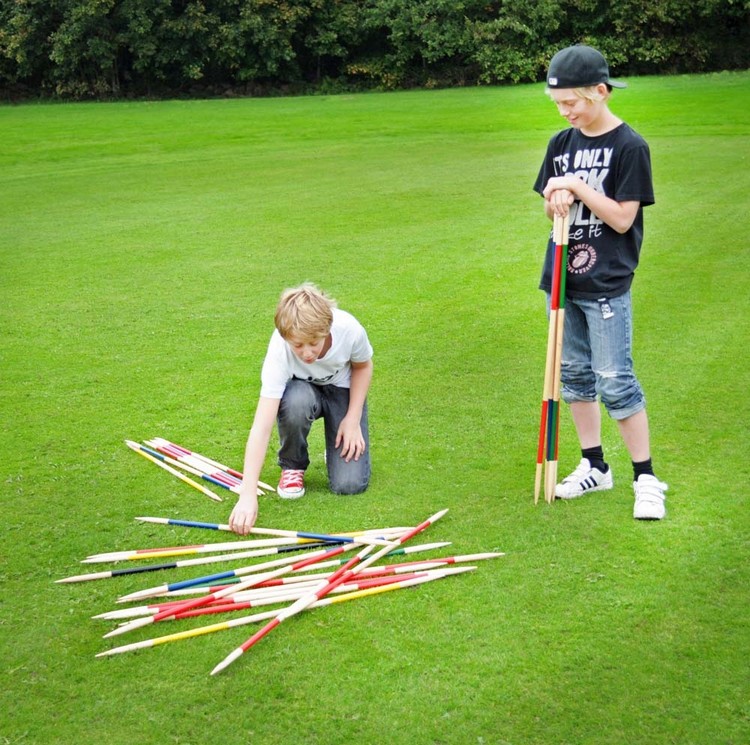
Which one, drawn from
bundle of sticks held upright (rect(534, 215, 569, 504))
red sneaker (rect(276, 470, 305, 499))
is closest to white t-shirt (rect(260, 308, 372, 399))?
red sneaker (rect(276, 470, 305, 499))

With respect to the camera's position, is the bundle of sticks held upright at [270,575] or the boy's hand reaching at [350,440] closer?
the bundle of sticks held upright at [270,575]

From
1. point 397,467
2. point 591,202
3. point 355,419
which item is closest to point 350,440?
point 355,419

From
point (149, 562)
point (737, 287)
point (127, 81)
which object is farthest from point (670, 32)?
point (149, 562)

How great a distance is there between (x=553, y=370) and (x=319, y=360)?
1177mm

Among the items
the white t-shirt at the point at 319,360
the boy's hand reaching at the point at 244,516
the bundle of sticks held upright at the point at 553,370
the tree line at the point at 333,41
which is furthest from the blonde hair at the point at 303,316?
the tree line at the point at 333,41

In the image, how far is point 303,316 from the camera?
471 centimetres

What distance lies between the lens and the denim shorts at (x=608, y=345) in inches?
190

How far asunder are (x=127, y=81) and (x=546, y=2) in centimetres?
1573

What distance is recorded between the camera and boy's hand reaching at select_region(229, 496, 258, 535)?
189 inches

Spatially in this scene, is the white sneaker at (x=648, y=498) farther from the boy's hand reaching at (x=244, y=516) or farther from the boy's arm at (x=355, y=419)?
the boy's hand reaching at (x=244, y=516)

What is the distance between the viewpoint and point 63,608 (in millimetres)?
4281

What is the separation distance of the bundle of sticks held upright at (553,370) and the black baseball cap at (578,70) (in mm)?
593

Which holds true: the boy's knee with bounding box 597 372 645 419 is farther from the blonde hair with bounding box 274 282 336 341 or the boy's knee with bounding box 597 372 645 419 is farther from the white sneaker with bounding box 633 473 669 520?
the blonde hair with bounding box 274 282 336 341

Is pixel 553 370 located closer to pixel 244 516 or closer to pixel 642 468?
pixel 642 468
